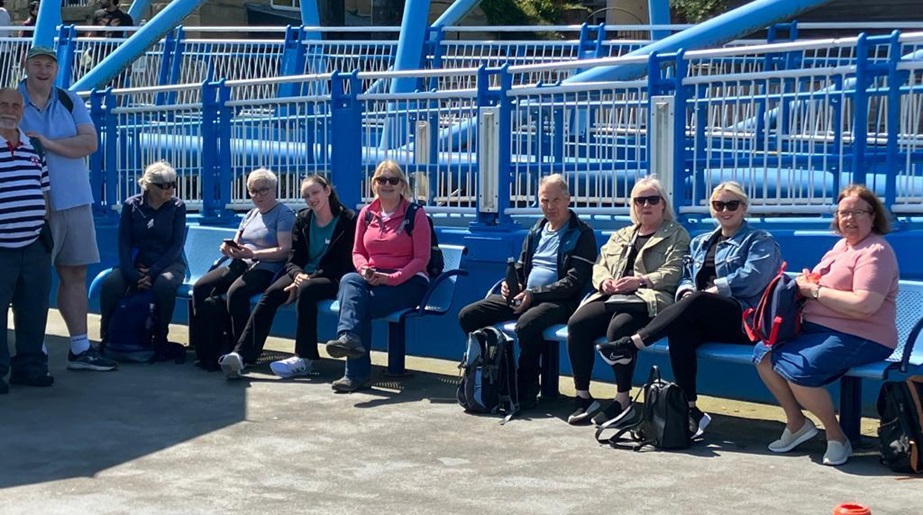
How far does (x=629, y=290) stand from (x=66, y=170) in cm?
341

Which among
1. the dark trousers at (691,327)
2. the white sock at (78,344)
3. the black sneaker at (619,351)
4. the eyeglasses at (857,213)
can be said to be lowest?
the white sock at (78,344)

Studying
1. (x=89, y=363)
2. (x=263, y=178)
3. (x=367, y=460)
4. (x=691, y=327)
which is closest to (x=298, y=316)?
(x=263, y=178)

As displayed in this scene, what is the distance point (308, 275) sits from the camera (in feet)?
28.1

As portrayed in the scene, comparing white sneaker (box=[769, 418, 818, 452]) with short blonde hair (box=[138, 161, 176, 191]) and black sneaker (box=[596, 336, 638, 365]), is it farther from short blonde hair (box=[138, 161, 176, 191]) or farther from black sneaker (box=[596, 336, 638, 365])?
short blonde hair (box=[138, 161, 176, 191])

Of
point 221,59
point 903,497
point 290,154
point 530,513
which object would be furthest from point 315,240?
point 221,59

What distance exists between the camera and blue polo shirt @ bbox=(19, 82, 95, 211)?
823cm

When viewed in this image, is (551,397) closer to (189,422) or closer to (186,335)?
(189,422)

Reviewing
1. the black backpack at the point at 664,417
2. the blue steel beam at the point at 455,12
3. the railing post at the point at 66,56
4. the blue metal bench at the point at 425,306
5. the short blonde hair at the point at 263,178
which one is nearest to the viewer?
the black backpack at the point at 664,417

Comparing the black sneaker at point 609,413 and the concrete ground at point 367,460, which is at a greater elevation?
the black sneaker at point 609,413

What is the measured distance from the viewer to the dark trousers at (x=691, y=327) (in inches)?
269

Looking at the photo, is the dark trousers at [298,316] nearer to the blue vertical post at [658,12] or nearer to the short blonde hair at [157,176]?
the short blonde hair at [157,176]

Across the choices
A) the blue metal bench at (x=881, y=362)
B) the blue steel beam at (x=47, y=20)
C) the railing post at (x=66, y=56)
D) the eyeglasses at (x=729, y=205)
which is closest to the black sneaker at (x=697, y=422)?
the blue metal bench at (x=881, y=362)

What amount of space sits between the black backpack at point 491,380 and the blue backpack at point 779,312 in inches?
56.2

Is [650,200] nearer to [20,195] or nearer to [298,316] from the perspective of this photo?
[298,316]
